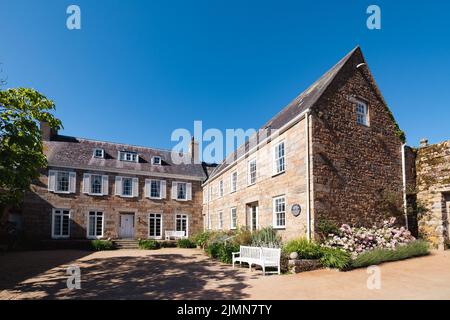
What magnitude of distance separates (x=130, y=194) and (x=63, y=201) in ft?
16.6

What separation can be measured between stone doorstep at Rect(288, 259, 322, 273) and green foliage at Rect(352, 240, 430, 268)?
1211mm

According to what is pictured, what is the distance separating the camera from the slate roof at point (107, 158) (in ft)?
79.6

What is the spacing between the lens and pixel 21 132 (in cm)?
787

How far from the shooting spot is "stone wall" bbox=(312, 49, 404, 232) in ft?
40.2

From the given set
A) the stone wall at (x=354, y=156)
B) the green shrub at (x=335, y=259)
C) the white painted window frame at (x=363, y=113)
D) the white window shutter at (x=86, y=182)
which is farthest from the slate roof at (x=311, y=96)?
the white window shutter at (x=86, y=182)

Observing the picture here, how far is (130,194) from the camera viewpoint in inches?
1012

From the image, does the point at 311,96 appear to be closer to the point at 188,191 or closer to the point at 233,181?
the point at 233,181

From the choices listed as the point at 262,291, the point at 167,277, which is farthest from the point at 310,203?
the point at 167,277

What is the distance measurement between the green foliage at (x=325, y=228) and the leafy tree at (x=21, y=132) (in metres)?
9.77

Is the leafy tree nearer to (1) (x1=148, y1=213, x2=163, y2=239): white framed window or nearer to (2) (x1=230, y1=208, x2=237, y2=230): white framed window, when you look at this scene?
(2) (x1=230, y1=208, x2=237, y2=230): white framed window

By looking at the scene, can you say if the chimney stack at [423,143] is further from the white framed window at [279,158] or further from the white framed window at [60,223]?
the white framed window at [60,223]

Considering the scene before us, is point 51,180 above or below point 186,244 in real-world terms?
above

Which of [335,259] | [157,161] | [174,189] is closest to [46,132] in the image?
[157,161]

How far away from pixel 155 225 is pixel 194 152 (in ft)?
28.4
